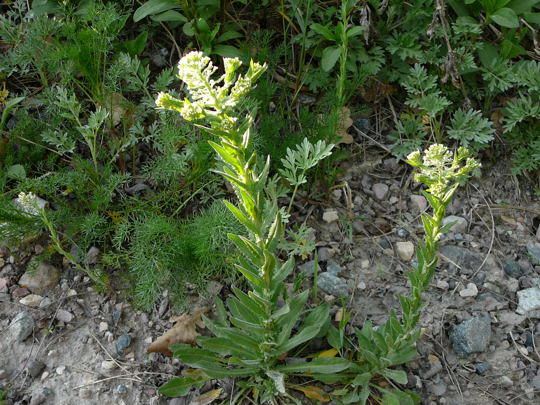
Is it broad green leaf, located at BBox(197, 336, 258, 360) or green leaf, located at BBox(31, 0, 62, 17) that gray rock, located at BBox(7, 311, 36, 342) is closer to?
broad green leaf, located at BBox(197, 336, 258, 360)

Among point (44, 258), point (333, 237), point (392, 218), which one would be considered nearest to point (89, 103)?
point (44, 258)

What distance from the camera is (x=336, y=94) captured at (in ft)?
10.7

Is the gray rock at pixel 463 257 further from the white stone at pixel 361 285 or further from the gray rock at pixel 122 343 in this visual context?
the gray rock at pixel 122 343

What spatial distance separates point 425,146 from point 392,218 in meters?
0.59

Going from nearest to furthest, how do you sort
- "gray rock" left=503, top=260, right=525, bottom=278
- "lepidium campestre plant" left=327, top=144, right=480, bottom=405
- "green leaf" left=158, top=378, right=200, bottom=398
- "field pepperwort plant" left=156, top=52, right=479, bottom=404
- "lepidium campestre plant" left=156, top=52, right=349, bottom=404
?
"lepidium campestre plant" left=156, top=52, right=349, bottom=404 → "field pepperwort plant" left=156, top=52, right=479, bottom=404 → "lepidium campestre plant" left=327, top=144, right=480, bottom=405 → "green leaf" left=158, top=378, right=200, bottom=398 → "gray rock" left=503, top=260, right=525, bottom=278

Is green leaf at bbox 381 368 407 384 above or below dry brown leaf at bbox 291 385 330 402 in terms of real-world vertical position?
above

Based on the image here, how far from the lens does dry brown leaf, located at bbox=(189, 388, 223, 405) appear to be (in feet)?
8.58

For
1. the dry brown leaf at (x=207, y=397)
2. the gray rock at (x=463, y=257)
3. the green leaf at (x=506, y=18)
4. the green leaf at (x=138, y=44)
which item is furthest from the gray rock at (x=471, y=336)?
the green leaf at (x=138, y=44)

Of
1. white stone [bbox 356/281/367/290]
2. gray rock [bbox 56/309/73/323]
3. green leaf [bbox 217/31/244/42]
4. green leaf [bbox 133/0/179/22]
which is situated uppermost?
green leaf [bbox 133/0/179/22]

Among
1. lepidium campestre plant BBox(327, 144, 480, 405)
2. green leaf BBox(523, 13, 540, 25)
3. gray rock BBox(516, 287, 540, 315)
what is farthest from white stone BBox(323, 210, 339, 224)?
green leaf BBox(523, 13, 540, 25)

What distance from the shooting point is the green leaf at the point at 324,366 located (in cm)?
249

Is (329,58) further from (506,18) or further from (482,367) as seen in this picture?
(482,367)

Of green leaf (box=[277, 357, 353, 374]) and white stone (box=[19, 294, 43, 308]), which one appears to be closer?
green leaf (box=[277, 357, 353, 374])

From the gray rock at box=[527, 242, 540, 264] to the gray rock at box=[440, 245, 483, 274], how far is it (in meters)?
0.32
